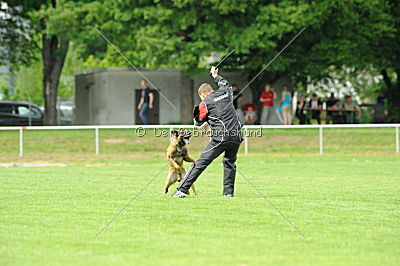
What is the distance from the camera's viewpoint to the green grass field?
8521mm

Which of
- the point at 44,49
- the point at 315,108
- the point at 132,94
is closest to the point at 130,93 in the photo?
the point at 132,94

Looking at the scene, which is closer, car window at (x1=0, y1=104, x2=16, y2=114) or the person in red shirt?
the person in red shirt

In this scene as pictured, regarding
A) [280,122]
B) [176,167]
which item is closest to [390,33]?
[280,122]

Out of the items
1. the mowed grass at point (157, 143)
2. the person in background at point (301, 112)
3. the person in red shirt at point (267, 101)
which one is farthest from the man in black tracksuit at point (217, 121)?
the person in background at point (301, 112)

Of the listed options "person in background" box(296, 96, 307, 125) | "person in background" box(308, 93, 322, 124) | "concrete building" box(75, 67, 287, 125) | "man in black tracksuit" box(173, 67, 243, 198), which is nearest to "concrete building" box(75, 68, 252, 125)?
"concrete building" box(75, 67, 287, 125)

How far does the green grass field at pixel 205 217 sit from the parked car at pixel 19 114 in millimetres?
21923

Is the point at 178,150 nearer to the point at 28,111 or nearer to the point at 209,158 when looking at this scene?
the point at 209,158

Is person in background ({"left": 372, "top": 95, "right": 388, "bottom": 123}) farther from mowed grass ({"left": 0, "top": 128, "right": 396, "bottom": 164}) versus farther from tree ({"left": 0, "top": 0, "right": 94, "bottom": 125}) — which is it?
tree ({"left": 0, "top": 0, "right": 94, "bottom": 125})

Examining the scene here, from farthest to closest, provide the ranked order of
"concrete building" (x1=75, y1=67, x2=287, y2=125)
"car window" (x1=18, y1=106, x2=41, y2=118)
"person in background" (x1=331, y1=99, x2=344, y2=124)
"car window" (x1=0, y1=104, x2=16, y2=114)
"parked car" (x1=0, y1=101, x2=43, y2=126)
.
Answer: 1. "car window" (x1=18, y1=106, x2=41, y2=118)
2. "car window" (x1=0, y1=104, x2=16, y2=114)
3. "parked car" (x1=0, y1=101, x2=43, y2=126)
4. "concrete building" (x1=75, y1=67, x2=287, y2=125)
5. "person in background" (x1=331, y1=99, x2=344, y2=124)

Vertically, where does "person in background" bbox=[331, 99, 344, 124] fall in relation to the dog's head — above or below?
above

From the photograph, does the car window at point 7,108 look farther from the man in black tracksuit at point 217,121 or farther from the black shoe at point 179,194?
the man in black tracksuit at point 217,121

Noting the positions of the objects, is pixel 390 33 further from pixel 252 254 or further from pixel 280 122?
pixel 252 254

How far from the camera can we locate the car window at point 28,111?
4544cm

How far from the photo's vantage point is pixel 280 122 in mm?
37750
